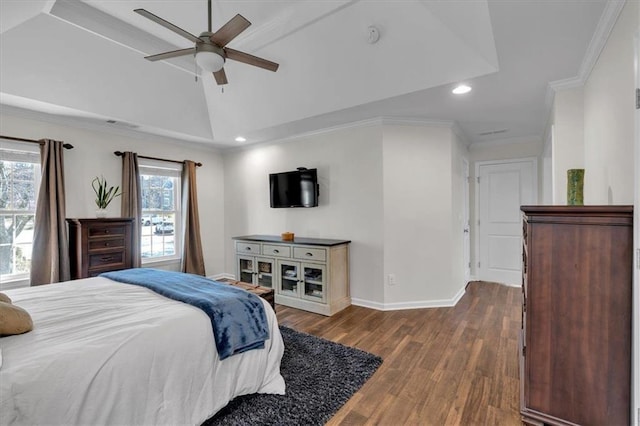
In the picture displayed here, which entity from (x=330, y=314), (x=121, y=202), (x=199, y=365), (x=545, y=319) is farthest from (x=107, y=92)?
(x=545, y=319)

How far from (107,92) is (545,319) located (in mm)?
4381

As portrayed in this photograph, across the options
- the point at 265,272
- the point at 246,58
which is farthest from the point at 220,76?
the point at 265,272

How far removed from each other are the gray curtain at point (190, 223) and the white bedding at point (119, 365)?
8.84 ft

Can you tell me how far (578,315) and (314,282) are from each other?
2.55 metres

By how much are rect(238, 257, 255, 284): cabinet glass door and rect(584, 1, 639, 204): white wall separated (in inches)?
149

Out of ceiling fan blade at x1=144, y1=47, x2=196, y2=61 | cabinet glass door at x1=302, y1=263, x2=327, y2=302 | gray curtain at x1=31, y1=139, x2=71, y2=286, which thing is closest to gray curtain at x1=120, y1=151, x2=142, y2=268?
gray curtain at x1=31, y1=139, x2=71, y2=286

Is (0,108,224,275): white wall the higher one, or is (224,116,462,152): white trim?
(224,116,462,152): white trim

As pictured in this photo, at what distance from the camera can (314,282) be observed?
12.0 ft

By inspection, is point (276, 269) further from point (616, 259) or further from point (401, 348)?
point (616, 259)

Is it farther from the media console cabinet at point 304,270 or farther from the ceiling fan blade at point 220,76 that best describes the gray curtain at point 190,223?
the ceiling fan blade at point 220,76

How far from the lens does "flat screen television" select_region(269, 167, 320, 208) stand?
4141 millimetres

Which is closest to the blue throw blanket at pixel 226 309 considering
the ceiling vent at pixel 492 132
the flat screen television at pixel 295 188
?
the flat screen television at pixel 295 188

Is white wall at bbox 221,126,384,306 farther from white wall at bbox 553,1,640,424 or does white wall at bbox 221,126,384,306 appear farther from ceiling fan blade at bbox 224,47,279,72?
white wall at bbox 553,1,640,424

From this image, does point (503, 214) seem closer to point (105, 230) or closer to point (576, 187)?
point (576, 187)
